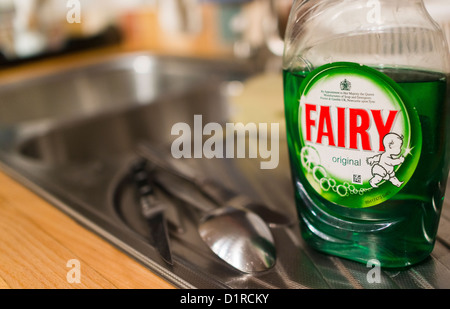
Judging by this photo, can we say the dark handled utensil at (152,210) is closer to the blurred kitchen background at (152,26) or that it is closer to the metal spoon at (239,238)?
the metal spoon at (239,238)

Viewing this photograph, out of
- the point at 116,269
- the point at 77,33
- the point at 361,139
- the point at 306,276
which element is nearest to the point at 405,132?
the point at 361,139

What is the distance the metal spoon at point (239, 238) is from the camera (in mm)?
391

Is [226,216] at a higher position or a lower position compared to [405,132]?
lower

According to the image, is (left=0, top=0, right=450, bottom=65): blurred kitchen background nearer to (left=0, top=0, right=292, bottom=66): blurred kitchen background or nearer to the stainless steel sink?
(left=0, top=0, right=292, bottom=66): blurred kitchen background

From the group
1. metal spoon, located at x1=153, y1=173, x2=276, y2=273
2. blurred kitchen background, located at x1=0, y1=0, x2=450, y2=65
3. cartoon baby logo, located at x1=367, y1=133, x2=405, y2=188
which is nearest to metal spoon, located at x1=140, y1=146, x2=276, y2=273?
metal spoon, located at x1=153, y1=173, x2=276, y2=273

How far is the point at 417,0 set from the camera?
14.1 inches

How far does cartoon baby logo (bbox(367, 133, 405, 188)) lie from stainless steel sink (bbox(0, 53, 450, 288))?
0.26ft

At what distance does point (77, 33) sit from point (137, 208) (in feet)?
4.10

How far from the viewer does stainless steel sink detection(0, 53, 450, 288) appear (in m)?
0.38

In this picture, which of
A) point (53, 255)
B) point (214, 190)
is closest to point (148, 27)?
point (214, 190)

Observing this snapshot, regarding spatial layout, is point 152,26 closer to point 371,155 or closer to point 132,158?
point 132,158

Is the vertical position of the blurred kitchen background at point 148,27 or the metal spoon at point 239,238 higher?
the blurred kitchen background at point 148,27

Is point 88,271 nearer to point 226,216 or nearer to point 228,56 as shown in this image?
point 226,216

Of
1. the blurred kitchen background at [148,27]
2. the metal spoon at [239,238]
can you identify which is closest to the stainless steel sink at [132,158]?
the metal spoon at [239,238]
